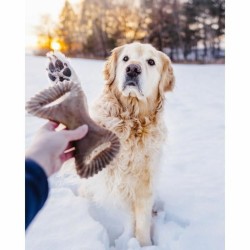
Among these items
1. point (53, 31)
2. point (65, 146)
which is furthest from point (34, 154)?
point (53, 31)

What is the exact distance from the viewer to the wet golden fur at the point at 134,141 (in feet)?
4.97

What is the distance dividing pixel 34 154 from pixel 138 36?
2.33ft

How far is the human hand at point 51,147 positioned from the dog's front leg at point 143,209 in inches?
16.3

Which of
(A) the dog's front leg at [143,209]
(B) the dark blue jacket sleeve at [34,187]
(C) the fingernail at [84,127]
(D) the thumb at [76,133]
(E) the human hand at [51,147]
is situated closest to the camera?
(B) the dark blue jacket sleeve at [34,187]

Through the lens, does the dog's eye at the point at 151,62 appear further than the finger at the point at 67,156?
Yes

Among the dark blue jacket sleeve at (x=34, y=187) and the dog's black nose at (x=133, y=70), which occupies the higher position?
the dog's black nose at (x=133, y=70)

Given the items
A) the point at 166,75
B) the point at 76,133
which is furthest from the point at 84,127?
the point at 166,75

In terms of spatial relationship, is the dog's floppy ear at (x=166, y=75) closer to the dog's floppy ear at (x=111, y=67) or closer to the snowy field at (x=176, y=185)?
the snowy field at (x=176, y=185)

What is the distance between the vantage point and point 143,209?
1.59m

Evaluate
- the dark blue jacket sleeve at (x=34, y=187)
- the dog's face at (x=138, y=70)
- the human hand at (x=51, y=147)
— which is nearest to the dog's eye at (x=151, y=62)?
the dog's face at (x=138, y=70)

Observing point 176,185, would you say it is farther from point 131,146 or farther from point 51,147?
point 51,147

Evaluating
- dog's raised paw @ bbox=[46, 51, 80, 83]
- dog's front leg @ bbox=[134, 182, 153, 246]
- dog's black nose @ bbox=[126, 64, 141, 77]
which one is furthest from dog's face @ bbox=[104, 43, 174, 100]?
dog's front leg @ bbox=[134, 182, 153, 246]

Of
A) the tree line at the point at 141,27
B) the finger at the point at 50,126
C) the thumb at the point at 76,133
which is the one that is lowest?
the thumb at the point at 76,133

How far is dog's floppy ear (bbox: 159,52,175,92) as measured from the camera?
1531mm
